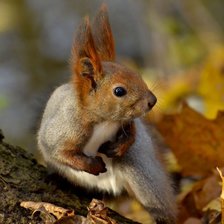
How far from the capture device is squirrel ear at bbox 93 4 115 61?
8.86ft

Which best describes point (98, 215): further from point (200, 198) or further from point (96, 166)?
point (200, 198)

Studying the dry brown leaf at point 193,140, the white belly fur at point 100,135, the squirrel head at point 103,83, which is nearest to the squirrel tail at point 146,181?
the white belly fur at point 100,135

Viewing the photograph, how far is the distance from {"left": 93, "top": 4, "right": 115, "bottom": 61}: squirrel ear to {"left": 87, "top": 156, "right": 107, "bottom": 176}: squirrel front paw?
39 centimetres

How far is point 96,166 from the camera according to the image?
2672mm

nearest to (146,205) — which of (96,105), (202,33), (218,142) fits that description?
(96,105)

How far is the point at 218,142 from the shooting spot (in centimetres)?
354

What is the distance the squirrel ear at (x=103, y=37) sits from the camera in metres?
2.70

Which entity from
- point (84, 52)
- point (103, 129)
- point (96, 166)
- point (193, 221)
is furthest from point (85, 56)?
point (193, 221)

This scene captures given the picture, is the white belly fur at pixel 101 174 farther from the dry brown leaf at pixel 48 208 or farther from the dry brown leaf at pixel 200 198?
the dry brown leaf at pixel 200 198

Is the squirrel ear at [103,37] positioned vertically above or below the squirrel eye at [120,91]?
above

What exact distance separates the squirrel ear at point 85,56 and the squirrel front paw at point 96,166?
0.92 feet

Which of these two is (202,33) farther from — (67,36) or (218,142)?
(218,142)

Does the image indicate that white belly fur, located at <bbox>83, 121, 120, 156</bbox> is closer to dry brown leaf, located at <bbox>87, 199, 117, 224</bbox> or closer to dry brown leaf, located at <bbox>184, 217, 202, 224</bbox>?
dry brown leaf, located at <bbox>87, 199, 117, 224</bbox>

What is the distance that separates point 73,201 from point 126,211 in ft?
3.52
